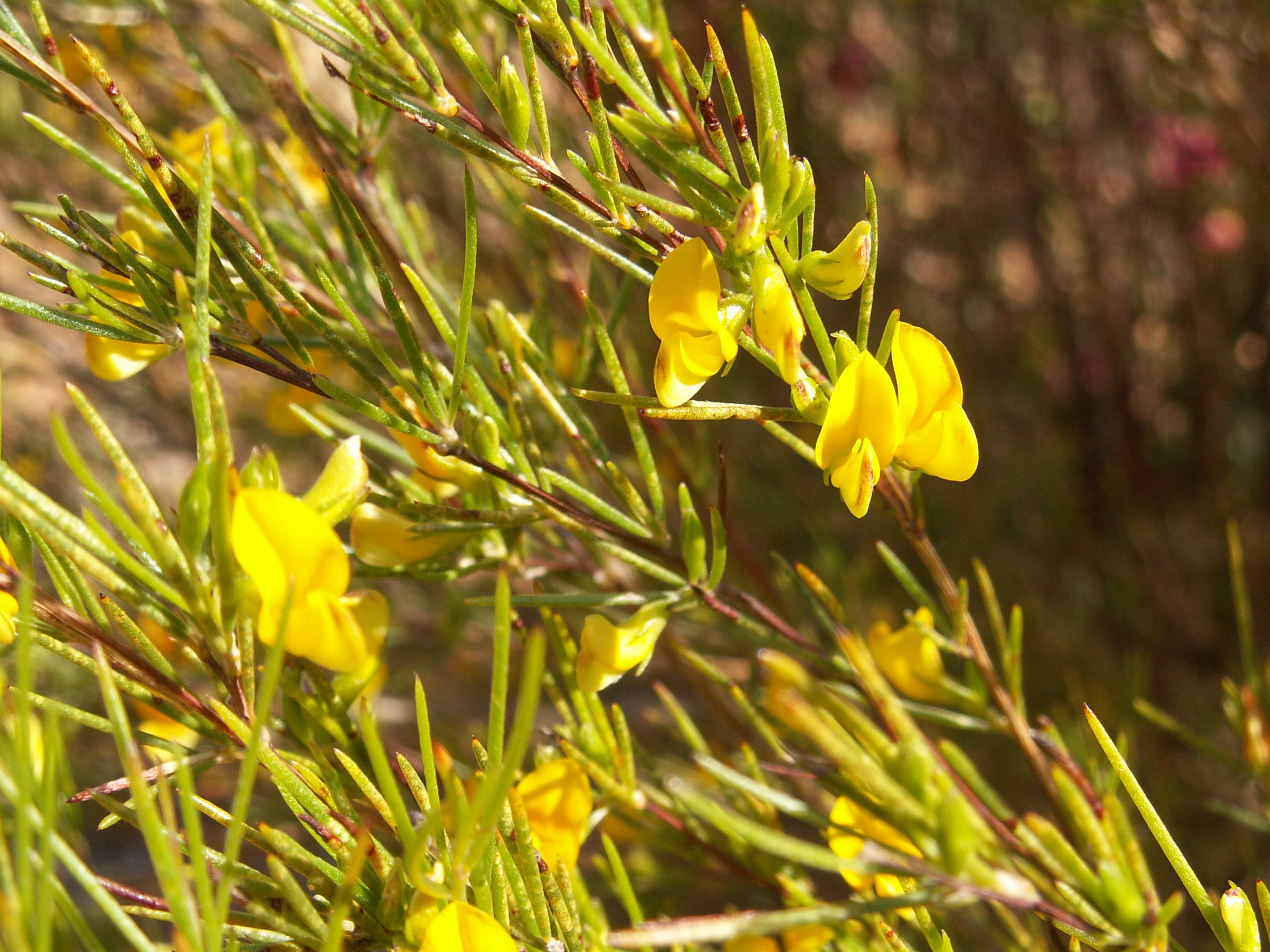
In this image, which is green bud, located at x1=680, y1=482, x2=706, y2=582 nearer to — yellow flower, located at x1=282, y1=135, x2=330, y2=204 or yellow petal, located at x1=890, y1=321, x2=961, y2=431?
yellow petal, located at x1=890, y1=321, x2=961, y2=431

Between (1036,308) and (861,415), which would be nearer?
(861,415)

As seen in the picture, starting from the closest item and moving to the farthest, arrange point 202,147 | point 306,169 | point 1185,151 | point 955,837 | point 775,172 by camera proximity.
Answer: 1. point 955,837
2. point 775,172
3. point 202,147
4. point 306,169
5. point 1185,151

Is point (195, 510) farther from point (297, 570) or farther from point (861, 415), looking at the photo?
point (861, 415)

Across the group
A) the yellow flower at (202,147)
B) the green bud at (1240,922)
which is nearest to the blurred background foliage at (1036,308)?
the yellow flower at (202,147)

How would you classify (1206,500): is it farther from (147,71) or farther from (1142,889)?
(147,71)

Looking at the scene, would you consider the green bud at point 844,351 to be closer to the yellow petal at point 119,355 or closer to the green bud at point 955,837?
the green bud at point 955,837

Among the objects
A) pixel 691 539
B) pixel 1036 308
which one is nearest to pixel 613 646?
pixel 691 539
